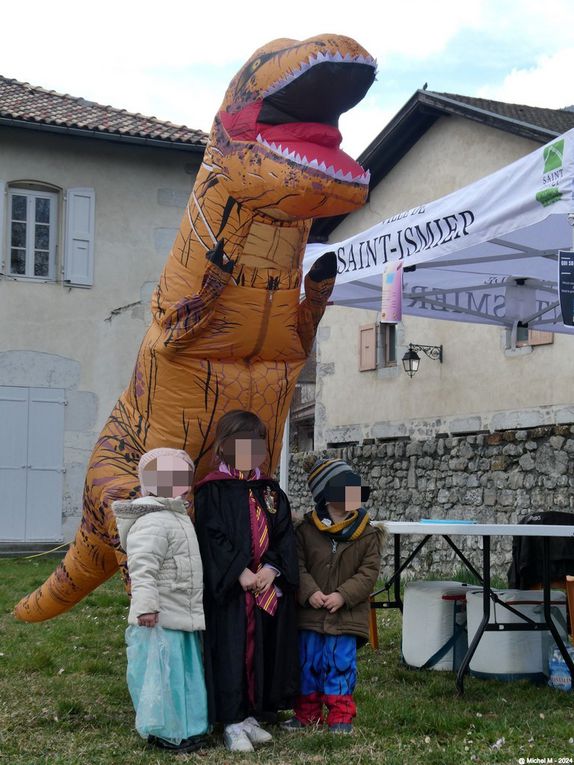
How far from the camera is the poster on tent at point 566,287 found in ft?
15.1

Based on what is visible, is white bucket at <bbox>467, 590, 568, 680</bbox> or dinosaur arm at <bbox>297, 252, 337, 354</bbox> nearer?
dinosaur arm at <bbox>297, 252, 337, 354</bbox>

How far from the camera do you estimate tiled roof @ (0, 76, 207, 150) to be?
500 inches

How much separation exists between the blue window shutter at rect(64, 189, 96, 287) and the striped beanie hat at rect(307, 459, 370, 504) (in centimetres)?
933

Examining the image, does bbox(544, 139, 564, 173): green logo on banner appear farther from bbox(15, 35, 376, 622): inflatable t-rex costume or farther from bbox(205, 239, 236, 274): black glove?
bbox(205, 239, 236, 274): black glove

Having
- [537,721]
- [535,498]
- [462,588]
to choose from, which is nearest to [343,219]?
[535,498]

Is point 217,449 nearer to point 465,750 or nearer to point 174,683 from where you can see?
point 174,683

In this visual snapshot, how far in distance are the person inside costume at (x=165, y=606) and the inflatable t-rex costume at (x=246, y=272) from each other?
24 cm

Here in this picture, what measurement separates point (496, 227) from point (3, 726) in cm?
316

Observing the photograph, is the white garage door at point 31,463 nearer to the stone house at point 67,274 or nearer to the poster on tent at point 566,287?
the stone house at point 67,274

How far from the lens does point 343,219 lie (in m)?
17.8

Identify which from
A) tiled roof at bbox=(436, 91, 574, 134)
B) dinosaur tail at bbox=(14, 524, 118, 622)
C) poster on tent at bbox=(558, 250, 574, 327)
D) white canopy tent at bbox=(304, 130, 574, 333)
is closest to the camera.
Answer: dinosaur tail at bbox=(14, 524, 118, 622)

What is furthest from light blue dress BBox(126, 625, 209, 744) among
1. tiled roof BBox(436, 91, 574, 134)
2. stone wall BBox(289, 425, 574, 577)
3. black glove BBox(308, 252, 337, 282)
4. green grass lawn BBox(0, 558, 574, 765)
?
tiled roof BBox(436, 91, 574, 134)

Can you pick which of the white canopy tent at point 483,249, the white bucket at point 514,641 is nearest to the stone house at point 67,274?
the white canopy tent at point 483,249

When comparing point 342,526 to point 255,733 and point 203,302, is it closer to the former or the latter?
point 255,733
